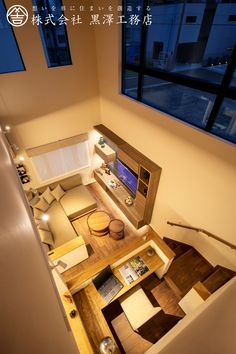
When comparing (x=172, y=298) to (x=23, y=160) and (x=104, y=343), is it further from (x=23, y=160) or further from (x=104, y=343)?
(x=23, y=160)

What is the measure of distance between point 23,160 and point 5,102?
153cm

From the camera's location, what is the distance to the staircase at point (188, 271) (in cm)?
339

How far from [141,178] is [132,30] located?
282 cm

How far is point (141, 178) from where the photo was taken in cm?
427

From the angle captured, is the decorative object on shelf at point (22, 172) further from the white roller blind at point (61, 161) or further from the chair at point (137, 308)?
the chair at point (137, 308)

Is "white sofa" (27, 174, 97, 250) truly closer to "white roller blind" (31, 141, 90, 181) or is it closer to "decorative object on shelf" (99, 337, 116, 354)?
"white roller blind" (31, 141, 90, 181)

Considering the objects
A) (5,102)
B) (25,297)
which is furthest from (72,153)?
(25,297)

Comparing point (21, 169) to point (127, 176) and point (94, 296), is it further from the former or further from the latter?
point (94, 296)

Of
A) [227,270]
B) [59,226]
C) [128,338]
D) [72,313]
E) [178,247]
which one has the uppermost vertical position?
[59,226]

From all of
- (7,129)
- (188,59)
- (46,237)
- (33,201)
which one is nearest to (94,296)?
(46,237)

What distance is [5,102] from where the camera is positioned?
4.04 meters

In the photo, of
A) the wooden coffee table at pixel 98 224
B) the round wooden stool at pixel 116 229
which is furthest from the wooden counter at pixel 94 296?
the wooden coffee table at pixel 98 224

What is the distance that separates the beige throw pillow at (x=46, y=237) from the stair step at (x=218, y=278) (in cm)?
343

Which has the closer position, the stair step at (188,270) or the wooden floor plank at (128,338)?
the wooden floor plank at (128,338)
